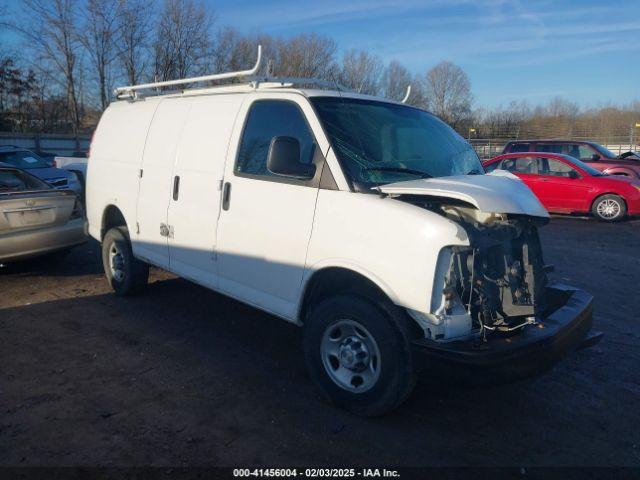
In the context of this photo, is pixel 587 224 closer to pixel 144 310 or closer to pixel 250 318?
pixel 250 318

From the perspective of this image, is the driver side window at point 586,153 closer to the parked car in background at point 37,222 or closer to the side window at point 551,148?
the side window at point 551,148

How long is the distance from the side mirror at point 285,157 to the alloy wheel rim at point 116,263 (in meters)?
3.12

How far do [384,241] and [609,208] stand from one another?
11398 mm

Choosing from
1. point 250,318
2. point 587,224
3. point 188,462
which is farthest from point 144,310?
point 587,224

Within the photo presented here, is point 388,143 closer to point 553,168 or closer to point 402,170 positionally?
point 402,170

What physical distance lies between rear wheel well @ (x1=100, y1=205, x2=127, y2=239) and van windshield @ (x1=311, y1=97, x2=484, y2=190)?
10.5ft

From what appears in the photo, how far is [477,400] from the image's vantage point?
382 cm

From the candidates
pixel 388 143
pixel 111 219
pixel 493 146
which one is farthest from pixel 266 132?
pixel 493 146

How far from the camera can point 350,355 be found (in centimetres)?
343

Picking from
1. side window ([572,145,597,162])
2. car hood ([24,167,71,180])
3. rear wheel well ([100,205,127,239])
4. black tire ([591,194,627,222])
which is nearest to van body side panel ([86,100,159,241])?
rear wheel well ([100,205,127,239])

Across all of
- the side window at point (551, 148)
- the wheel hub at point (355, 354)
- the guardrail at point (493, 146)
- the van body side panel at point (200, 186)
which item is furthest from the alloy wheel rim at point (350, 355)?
the guardrail at point (493, 146)

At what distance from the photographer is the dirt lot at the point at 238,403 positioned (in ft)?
10.2

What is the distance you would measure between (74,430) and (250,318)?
2337 millimetres

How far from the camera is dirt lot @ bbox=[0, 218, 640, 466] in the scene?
3.10 m
